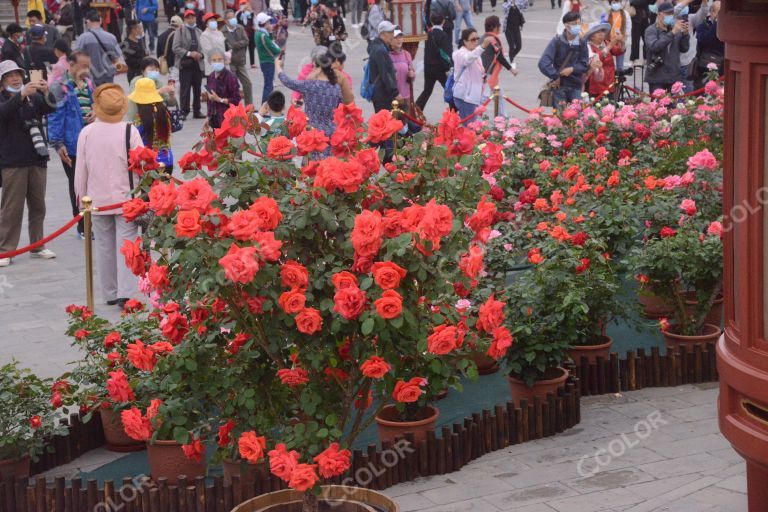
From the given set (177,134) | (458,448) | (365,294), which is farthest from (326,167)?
(177,134)

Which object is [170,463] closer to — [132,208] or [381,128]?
[132,208]

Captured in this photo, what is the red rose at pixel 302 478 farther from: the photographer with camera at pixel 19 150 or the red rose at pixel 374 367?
the photographer with camera at pixel 19 150

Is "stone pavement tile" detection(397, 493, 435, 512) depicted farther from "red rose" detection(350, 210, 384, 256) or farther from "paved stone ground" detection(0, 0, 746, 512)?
"red rose" detection(350, 210, 384, 256)

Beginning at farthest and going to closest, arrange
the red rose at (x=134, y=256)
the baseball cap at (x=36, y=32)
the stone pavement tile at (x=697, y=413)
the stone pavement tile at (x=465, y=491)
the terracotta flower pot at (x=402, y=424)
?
the baseball cap at (x=36, y=32), the stone pavement tile at (x=697, y=413), the terracotta flower pot at (x=402, y=424), the stone pavement tile at (x=465, y=491), the red rose at (x=134, y=256)

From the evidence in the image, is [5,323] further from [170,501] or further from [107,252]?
[170,501]

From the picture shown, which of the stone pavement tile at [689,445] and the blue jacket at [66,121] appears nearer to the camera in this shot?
the stone pavement tile at [689,445]

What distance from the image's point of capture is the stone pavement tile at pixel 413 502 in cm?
611

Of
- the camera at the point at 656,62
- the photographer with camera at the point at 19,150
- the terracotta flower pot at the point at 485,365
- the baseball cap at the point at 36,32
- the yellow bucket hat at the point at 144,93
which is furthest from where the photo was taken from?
the baseball cap at the point at 36,32

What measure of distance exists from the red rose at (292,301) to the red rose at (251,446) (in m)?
0.59

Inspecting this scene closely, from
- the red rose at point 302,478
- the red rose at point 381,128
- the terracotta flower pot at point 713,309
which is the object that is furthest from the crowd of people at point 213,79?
the terracotta flower pot at point 713,309

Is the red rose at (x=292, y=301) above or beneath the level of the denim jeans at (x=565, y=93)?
beneath

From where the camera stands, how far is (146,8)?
28.2 m

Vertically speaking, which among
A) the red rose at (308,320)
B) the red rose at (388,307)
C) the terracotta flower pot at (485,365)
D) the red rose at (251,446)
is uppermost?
the red rose at (388,307)

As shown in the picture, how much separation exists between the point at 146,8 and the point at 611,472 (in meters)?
23.7
